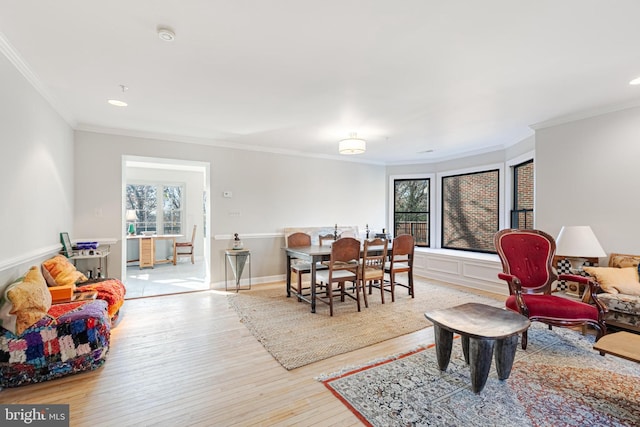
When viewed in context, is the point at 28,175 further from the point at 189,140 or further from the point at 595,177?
the point at 595,177

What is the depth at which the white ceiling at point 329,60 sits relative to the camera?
1811 mm

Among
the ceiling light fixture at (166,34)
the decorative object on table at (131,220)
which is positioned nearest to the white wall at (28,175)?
the ceiling light fixture at (166,34)

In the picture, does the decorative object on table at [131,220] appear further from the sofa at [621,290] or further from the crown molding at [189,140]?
the sofa at [621,290]

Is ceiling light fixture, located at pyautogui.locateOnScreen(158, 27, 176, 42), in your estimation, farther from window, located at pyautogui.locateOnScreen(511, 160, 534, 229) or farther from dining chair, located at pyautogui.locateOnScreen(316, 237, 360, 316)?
window, located at pyautogui.locateOnScreen(511, 160, 534, 229)

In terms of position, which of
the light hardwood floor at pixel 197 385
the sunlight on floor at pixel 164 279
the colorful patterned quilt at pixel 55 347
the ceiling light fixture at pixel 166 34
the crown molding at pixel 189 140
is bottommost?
the sunlight on floor at pixel 164 279

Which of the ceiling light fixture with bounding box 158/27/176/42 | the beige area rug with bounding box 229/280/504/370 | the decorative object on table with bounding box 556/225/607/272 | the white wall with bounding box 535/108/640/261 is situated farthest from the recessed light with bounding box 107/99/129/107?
the white wall with bounding box 535/108/640/261

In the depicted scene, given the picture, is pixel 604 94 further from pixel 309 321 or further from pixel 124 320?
pixel 124 320

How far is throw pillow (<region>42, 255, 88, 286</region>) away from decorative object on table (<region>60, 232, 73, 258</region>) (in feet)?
1.43

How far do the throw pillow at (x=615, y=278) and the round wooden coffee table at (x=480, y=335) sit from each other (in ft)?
4.65

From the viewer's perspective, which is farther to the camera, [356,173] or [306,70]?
[356,173]

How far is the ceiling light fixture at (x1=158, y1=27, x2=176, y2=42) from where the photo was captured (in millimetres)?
1962

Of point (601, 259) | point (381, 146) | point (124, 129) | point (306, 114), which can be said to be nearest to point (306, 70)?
point (306, 114)

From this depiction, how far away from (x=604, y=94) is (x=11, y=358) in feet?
19.2

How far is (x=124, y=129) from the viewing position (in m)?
4.40
